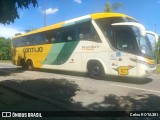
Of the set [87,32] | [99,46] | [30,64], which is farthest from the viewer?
[30,64]

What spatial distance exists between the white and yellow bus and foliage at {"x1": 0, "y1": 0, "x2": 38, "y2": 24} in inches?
232

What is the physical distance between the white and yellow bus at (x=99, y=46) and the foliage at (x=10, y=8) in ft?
19.3

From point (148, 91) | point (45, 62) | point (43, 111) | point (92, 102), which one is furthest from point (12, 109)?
point (45, 62)

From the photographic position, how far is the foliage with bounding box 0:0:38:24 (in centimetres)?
729

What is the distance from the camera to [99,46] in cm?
1365

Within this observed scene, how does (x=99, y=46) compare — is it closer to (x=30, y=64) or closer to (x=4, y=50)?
(x=30, y=64)

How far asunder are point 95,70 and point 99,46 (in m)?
1.37

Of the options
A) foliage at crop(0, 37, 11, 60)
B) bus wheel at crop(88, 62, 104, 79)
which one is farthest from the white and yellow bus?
foliage at crop(0, 37, 11, 60)

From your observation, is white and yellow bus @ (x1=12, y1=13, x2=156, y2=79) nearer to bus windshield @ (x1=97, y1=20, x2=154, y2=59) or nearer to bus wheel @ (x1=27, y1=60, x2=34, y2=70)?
bus windshield @ (x1=97, y1=20, x2=154, y2=59)

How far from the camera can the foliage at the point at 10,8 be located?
7289 millimetres

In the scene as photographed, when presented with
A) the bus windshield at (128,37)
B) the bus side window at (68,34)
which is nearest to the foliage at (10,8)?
the bus windshield at (128,37)

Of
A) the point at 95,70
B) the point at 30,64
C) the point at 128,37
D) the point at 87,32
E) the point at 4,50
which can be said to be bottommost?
the point at 95,70

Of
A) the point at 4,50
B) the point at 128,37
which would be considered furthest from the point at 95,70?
the point at 4,50

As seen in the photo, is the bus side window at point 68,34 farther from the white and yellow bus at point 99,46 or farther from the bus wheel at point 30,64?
the bus wheel at point 30,64
